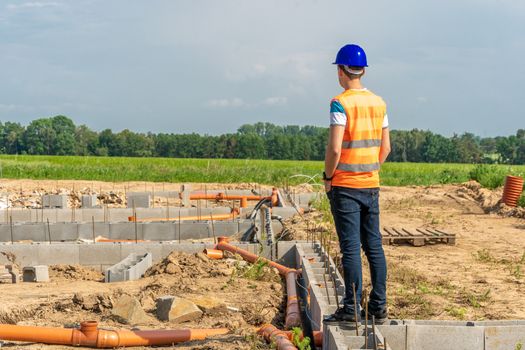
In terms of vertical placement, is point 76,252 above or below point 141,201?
below

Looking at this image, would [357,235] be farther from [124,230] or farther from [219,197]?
[219,197]

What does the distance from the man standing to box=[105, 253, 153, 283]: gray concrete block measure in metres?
3.97

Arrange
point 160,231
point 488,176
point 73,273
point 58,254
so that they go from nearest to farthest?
point 73,273
point 58,254
point 160,231
point 488,176

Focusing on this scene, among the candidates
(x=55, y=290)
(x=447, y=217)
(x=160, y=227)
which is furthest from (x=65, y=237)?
(x=447, y=217)

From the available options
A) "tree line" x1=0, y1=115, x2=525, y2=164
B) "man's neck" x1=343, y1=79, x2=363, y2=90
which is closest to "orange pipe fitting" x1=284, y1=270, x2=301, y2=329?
"man's neck" x1=343, y1=79, x2=363, y2=90

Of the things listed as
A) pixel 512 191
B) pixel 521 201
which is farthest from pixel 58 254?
pixel 521 201

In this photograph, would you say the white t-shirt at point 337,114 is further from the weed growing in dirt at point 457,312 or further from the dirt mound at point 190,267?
the dirt mound at point 190,267

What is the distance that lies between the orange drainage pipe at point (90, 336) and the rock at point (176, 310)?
30.3 inches

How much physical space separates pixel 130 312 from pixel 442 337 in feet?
8.75

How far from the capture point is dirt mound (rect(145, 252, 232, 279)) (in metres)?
8.53

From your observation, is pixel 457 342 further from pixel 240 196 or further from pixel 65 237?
pixel 240 196

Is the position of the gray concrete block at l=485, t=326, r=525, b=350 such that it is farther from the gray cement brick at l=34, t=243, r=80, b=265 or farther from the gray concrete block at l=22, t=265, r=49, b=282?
the gray cement brick at l=34, t=243, r=80, b=265

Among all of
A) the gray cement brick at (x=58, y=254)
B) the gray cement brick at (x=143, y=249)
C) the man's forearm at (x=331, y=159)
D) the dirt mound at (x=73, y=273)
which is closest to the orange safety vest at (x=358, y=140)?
the man's forearm at (x=331, y=159)

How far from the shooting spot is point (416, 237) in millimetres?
11281
